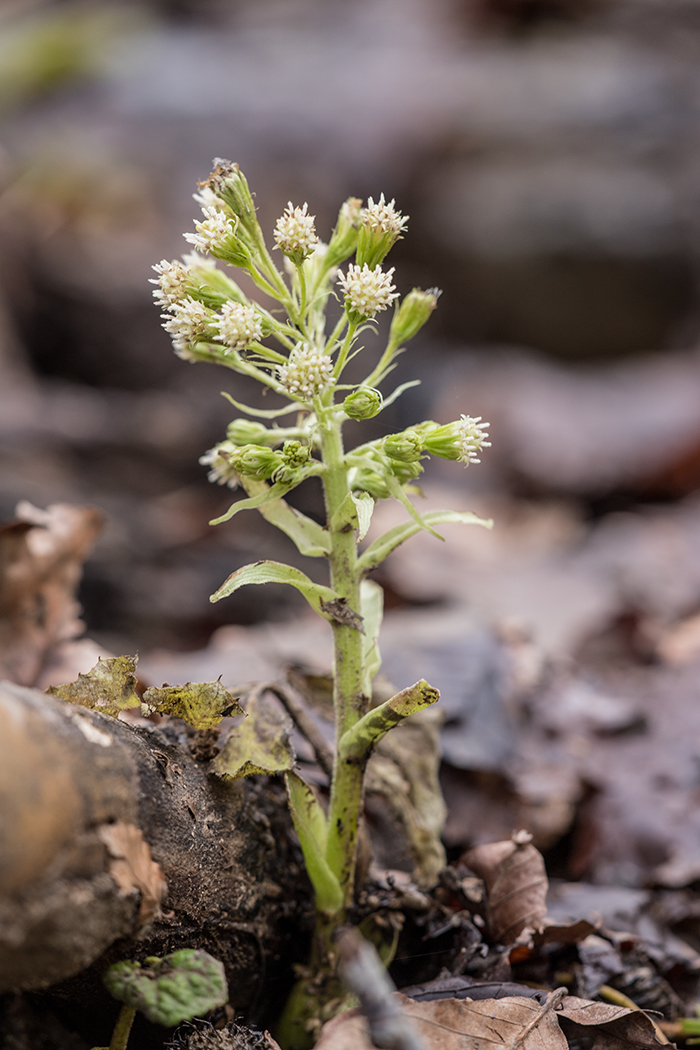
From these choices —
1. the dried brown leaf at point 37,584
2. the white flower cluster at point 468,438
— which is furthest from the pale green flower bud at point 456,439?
the dried brown leaf at point 37,584

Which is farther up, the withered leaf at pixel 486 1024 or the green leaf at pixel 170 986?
the green leaf at pixel 170 986

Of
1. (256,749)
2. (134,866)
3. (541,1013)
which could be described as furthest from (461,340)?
(134,866)

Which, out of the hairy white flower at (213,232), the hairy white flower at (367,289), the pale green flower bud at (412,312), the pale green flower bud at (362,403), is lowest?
the pale green flower bud at (362,403)

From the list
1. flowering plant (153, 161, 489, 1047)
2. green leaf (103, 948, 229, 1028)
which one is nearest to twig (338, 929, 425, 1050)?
green leaf (103, 948, 229, 1028)

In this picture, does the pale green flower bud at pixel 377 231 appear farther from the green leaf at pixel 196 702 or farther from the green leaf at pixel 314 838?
the green leaf at pixel 314 838

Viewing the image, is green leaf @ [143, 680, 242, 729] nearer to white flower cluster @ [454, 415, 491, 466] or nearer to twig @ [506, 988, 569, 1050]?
white flower cluster @ [454, 415, 491, 466]

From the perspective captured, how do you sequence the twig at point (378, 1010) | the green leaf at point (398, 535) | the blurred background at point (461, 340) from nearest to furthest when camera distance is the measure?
the twig at point (378, 1010), the green leaf at point (398, 535), the blurred background at point (461, 340)
